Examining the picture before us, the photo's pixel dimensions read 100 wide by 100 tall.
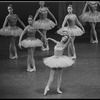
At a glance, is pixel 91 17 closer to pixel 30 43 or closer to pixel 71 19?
pixel 71 19

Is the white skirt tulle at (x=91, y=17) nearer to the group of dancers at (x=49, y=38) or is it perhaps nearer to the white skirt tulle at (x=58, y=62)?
the group of dancers at (x=49, y=38)

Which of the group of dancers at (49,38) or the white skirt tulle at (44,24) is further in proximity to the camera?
the white skirt tulle at (44,24)

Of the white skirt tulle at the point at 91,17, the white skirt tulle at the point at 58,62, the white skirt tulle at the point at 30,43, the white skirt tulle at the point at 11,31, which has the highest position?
the white skirt tulle at the point at 91,17

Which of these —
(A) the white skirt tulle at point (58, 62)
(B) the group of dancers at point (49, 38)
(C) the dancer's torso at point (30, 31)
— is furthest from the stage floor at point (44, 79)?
(C) the dancer's torso at point (30, 31)

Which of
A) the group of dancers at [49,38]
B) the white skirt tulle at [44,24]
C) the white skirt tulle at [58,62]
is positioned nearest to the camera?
the white skirt tulle at [58,62]

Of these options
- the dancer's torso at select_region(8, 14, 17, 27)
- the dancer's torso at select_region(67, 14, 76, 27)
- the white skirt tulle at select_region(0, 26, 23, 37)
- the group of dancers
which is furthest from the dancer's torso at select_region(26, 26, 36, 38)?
the dancer's torso at select_region(67, 14, 76, 27)

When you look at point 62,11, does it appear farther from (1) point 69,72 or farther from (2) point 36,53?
(1) point 69,72

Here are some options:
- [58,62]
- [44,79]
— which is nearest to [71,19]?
[44,79]

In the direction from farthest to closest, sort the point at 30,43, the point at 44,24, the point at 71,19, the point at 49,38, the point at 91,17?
the point at 91,17 < the point at 44,24 < the point at 71,19 < the point at 30,43 < the point at 49,38

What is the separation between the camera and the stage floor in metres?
6.36

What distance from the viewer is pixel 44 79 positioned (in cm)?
705

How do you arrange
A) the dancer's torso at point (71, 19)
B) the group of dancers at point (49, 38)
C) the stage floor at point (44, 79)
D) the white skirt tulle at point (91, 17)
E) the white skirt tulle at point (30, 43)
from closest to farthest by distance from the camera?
the group of dancers at point (49, 38), the stage floor at point (44, 79), the white skirt tulle at point (30, 43), the dancer's torso at point (71, 19), the white skirt tulle at point (91, 17)

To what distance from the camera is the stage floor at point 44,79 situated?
250 inches

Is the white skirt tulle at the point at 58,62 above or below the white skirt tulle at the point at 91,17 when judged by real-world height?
below
